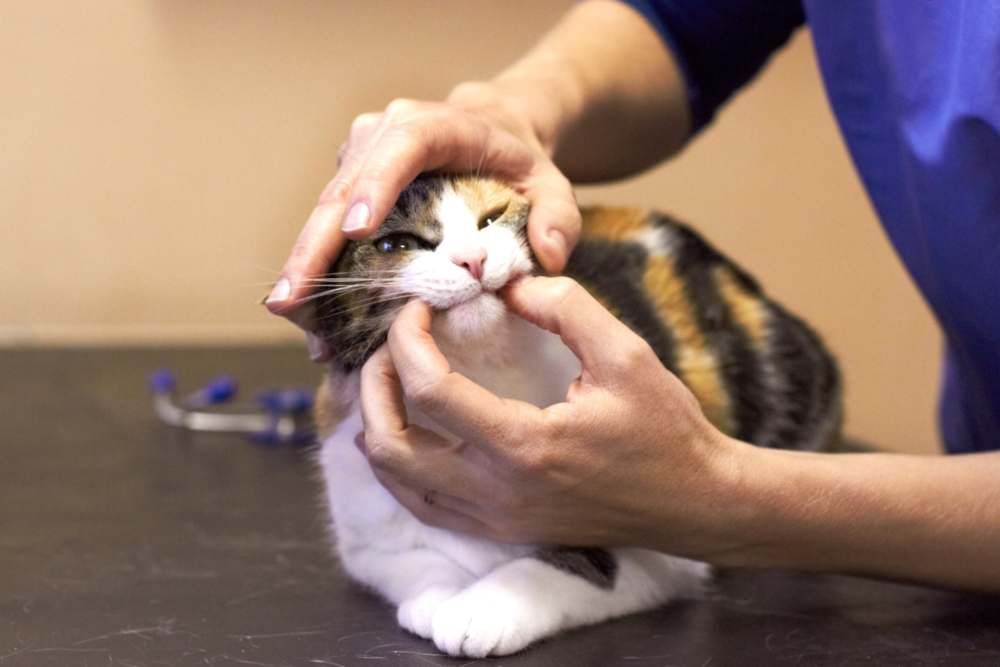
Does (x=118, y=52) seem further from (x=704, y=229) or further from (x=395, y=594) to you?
(x=395, y=594)

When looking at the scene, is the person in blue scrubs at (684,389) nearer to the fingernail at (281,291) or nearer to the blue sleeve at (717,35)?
the fingernail at (281,291)

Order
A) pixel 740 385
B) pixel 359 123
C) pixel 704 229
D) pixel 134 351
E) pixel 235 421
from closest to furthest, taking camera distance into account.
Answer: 1. pixel 359 123
2. pixel 740 385
3. pixel 235 421
4. pixel 134 351
5. pixel 704 229

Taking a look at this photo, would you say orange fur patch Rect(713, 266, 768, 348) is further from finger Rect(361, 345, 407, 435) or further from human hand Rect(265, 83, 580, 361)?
finger Rect(361, 345, 407, 435)

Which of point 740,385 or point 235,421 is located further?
point 235,421

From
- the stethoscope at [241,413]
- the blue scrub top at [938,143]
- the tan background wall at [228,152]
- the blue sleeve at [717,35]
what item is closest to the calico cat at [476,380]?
the blue scrub top at [938,143]

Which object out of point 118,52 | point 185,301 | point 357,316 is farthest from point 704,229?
point 357,316

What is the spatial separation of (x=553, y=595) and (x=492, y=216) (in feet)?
1.04

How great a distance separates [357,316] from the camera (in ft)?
2.98

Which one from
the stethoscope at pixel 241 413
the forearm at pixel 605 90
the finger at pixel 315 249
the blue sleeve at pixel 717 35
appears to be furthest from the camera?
the stethoscope at pixel 241 413

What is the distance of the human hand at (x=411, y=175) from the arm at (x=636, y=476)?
0.08 metres

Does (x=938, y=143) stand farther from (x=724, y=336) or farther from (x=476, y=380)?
(x=476, y=380)

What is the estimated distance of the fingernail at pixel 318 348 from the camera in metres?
0.94

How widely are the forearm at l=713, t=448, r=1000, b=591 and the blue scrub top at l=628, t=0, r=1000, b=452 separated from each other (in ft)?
0.57

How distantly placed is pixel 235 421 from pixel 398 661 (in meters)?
0.90
